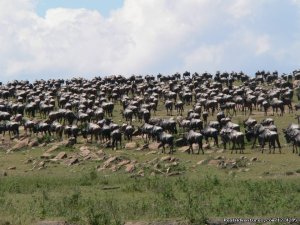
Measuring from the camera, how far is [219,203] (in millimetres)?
25141

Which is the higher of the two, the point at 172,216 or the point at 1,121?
the point at 1,121

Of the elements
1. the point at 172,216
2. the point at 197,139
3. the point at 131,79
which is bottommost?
the point at 172,216

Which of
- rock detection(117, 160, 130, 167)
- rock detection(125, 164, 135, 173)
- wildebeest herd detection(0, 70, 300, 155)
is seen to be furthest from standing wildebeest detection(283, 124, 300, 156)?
rock detection(117, 160, 130, 167)

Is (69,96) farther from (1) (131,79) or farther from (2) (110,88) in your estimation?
(1) (131,79)

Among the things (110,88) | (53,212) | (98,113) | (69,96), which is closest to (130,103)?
(98,113)

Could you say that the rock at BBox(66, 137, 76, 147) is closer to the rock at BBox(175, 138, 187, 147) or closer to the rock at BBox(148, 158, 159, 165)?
the rock at BBox(175, 138, 187, 147)

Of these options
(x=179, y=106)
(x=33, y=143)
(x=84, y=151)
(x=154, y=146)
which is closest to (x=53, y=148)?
(x=84, y=151)

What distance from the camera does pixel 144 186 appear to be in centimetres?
3225

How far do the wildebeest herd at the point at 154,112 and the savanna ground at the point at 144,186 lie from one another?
175 cm

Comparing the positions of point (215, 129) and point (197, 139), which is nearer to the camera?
point (197, 139)

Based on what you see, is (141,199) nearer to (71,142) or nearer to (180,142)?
(180,142)

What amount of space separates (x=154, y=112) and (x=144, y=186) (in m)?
38.5

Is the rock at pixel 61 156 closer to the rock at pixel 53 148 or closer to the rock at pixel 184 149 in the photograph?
the rock at pixel 53 148

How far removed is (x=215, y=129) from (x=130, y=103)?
21.6 meters
